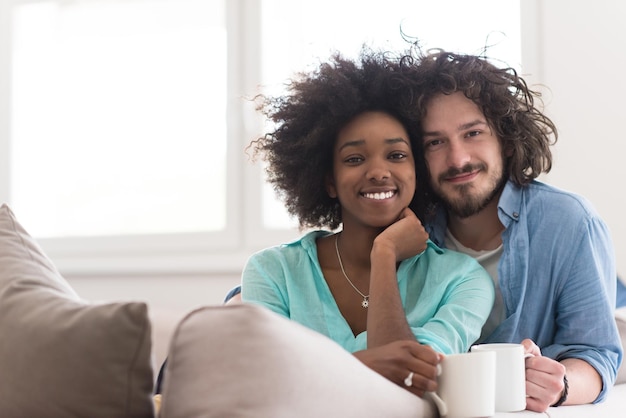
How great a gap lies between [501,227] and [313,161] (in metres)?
0.45

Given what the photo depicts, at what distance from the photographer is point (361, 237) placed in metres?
1.86

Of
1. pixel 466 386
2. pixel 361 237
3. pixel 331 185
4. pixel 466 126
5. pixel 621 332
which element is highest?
pixel 466 126

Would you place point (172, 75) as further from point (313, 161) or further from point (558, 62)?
point (313, 161)

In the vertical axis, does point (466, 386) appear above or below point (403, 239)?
below

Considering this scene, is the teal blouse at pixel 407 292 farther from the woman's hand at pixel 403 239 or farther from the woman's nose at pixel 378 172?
the woman's nose at pixel 378 172

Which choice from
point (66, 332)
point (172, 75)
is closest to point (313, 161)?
point (66, 332)

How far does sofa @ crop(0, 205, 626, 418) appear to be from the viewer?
892 mm

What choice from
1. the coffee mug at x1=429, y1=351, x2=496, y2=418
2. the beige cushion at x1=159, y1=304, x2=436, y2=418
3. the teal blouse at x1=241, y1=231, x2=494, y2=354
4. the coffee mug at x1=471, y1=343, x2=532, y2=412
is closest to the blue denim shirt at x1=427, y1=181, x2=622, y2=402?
the teal blouse at x1=241, y1=231, x2=494, y2=354

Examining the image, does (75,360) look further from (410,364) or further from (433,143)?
(433,143)

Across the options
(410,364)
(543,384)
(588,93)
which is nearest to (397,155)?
(543,384)

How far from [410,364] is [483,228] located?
840 mm

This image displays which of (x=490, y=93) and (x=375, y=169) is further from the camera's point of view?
(x=490, y=93)

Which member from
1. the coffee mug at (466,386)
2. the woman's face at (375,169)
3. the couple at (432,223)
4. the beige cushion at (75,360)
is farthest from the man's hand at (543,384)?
the beige cushion at (75,360)

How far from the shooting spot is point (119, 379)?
938mm
